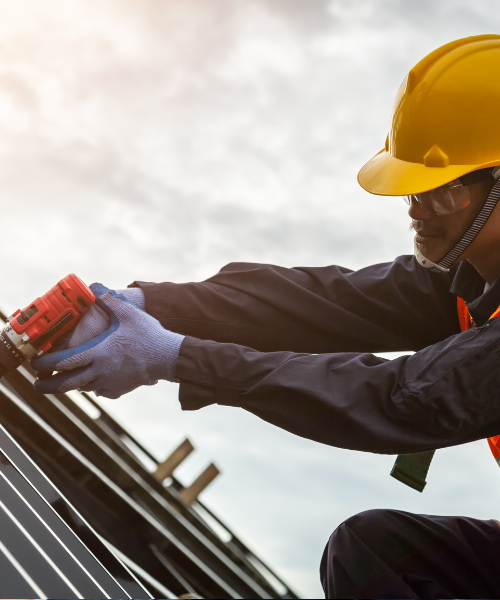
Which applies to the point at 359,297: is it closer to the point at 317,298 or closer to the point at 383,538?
the point at 317,298

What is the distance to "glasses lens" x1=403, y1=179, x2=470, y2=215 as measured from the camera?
2.62 meters

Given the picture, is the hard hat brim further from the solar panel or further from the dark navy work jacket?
the solar panel

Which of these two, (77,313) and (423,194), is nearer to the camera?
(77,313)

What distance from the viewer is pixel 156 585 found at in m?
4.10

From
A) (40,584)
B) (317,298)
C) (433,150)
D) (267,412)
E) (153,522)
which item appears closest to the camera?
(40,584)

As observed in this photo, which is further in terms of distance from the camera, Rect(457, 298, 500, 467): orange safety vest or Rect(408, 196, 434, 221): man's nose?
Rect(408, 196, 434, 221): man's nose

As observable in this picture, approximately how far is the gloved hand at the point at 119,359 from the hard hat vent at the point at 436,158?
1.30 metres

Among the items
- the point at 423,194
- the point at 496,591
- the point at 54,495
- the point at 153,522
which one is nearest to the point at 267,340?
the point at 423,194

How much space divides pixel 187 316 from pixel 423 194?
116 cm

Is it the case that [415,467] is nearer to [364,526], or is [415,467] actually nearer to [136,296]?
[364,526]

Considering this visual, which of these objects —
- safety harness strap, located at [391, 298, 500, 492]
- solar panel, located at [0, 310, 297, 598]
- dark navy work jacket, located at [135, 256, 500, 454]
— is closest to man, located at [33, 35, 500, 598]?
dark navy work jacket, located at [135, 256, 500, 454]

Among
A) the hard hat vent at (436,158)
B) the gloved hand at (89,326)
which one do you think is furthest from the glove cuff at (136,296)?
the hard hat vent at (436,158)

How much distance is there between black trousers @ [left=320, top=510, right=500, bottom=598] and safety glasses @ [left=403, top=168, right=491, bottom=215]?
1224 mm

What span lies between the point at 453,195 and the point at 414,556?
56.1 inches
